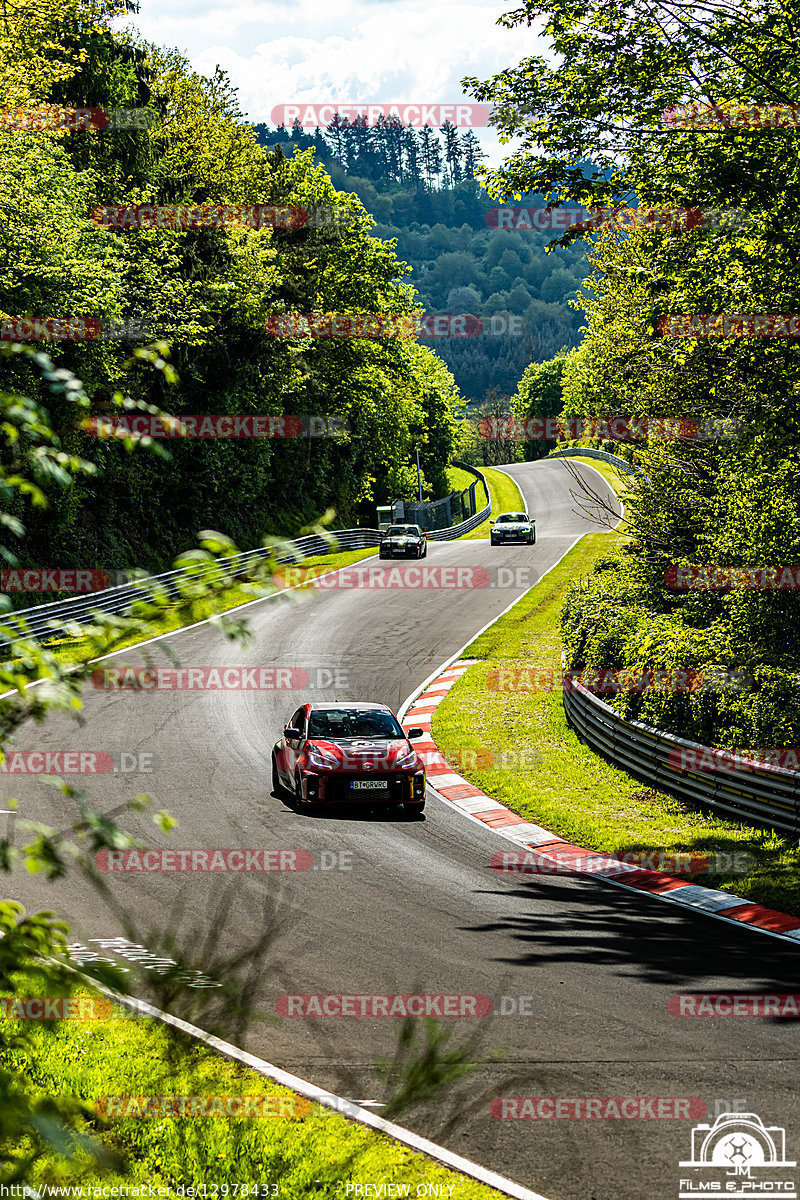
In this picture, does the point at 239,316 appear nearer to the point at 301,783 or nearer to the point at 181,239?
the point at 181,239

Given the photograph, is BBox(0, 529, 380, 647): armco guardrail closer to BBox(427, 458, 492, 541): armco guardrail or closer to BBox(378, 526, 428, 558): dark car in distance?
BBox(378, 526, 428, 558): dark car in distance

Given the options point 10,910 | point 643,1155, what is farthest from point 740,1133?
point 10,910

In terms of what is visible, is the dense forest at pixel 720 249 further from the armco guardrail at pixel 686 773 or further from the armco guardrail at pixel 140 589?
the armco guardrail at pixel 140 589

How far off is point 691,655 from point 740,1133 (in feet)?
36.1

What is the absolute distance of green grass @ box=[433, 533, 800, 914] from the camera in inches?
500

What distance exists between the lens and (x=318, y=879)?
11664mm

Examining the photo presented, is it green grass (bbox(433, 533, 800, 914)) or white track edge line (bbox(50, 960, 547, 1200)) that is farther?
green grass (bbox(433, 533, 800, 914))

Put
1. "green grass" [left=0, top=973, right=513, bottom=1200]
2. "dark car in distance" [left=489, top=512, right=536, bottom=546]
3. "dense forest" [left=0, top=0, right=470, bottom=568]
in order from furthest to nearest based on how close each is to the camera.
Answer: "dark car in distance" [left=489, top=512, right=536, bottom=546] → "dense forest" [left=0, top=0, right=470, bottom=568] → "green grass" [left=0, top=973, right=513, bottom=1200]

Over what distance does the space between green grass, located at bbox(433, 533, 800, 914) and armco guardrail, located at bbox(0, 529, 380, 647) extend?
4797mm

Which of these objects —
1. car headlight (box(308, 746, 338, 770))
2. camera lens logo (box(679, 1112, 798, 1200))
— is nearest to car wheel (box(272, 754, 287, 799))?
car headlight (box(308, 746, 338, 770))

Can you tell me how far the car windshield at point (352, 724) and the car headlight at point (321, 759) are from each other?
16.2 inches

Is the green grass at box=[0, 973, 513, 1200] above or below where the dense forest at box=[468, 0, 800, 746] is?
below

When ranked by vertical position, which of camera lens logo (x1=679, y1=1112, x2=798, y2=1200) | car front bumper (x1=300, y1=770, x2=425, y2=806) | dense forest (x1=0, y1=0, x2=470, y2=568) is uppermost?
dense forest (x1=0, y1=0, x2=470, y2=568)

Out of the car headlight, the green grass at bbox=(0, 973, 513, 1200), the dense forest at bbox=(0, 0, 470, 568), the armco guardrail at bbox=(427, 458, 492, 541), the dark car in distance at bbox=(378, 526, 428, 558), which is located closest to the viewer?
the green grass at bbox=(0, 973, 513, 1200)
